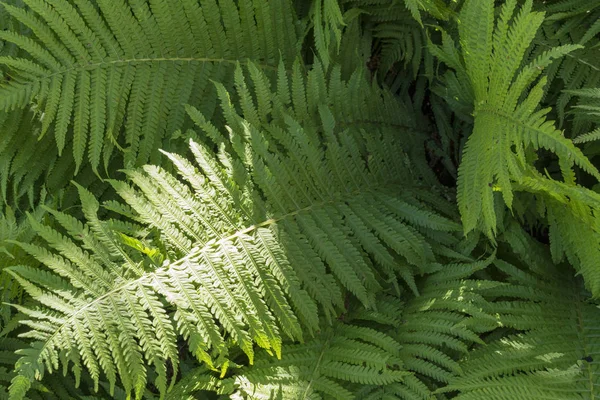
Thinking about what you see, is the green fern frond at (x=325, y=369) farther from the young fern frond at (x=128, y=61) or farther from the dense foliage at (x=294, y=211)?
the young fern frond at (x=128, y=61)

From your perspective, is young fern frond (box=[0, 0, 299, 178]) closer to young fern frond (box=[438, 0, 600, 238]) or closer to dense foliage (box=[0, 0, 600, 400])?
dense foliage (box=[0, 0, 600, 400])

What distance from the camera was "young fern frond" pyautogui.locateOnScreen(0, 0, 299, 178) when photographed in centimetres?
122

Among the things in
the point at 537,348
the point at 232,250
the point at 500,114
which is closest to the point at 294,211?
the point at 232,250

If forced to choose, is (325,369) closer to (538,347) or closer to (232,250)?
(232,250)

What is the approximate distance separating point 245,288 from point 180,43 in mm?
679

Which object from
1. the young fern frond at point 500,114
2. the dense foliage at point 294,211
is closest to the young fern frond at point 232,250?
the dense foliage at point 294,211

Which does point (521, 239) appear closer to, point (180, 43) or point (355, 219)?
point (355, 219)

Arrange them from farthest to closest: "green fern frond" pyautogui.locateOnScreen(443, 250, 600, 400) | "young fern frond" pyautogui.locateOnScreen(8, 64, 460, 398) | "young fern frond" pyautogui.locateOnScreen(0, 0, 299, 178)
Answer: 1. "young fern frond" pyautogui.locateOnScreen(0, 0, 299, 178)
2. "green fern frond" pyautogui.locateOnScreen(443, 250, 600, 400)
3. "young fern frond" pyautogui.locateOnScreen(8, 64, 460, 398)

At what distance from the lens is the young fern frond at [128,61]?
1.22 m

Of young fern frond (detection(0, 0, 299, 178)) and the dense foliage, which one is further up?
young fern frond (detection(0, 0, 299, 178))

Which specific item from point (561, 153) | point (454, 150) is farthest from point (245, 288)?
point (454, 150)

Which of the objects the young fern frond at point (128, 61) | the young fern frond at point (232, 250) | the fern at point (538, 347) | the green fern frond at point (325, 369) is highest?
the young fern frond at point (128, 61)

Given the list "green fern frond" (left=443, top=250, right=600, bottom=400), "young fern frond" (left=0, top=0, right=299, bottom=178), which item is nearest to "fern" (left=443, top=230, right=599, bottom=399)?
"green fern frond" (left=443, top=250, right=600, bottom=400)

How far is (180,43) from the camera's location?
136 centimetres
